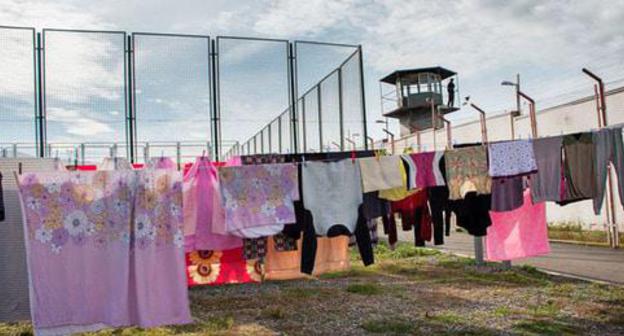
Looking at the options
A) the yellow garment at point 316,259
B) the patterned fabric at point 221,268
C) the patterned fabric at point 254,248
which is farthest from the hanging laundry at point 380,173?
the patterned fabric at point 221,268

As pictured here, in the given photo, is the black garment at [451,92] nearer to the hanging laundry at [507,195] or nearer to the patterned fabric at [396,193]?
the hanging laundry at [507,195]

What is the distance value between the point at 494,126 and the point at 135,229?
42.6 ft

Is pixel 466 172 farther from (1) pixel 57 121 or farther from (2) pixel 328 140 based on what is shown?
(1) pixel 57 121

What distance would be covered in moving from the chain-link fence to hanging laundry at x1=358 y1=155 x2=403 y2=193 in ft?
8.75

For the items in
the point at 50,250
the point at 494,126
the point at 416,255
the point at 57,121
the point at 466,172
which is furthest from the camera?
the point at 494,126

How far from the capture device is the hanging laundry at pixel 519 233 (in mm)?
6910

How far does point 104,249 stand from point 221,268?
1.73 meters

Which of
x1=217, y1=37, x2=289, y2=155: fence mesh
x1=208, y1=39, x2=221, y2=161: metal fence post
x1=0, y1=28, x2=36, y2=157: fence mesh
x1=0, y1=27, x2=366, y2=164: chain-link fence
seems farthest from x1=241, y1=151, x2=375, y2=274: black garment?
x1=0, y1=28, x2=36, y2=157: fence mesh

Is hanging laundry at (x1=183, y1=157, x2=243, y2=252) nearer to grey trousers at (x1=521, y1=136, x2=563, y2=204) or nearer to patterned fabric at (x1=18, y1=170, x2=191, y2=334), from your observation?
patterned fabric at (x1=18, y1=170, x2=191, y2=334)

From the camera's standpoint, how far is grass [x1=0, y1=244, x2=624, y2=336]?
571cm

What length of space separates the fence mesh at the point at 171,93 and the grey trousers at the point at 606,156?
18.1ft

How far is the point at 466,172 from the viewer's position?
5691mm

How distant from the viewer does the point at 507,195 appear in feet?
20.6

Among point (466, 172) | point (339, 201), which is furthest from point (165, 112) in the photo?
point (466, 172)
